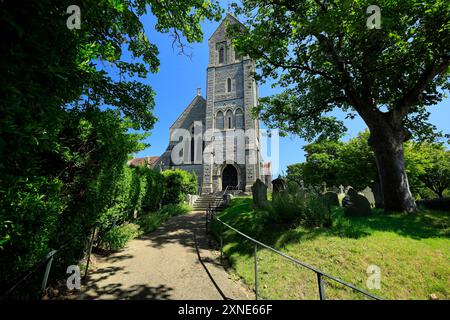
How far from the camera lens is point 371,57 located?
711 cm

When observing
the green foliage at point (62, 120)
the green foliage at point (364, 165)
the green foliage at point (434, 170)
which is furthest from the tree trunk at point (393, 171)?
the green foliage at point (434, 170)

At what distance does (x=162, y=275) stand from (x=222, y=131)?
64.4 ft

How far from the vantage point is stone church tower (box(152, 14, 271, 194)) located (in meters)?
22.1

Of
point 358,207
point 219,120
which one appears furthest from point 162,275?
point 219,120

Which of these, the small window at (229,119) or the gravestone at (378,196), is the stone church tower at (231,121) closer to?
Result: the small window at (229,119)

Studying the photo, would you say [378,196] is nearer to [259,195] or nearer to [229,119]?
[259,195]

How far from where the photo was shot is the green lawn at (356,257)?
3.62 m

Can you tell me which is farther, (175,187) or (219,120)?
(219,120)

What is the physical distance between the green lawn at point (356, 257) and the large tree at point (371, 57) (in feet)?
9.13

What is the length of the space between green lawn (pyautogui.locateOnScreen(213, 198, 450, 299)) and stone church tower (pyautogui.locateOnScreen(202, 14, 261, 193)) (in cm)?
1523

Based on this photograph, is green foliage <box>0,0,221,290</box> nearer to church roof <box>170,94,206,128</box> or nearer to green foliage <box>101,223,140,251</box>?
green foliage <box>101,223,140,251</box>

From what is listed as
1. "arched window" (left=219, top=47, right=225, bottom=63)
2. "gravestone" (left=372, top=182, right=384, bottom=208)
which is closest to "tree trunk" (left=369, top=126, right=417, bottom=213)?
"gravestone" (left=372, top=182, right=384, bottom=208)
